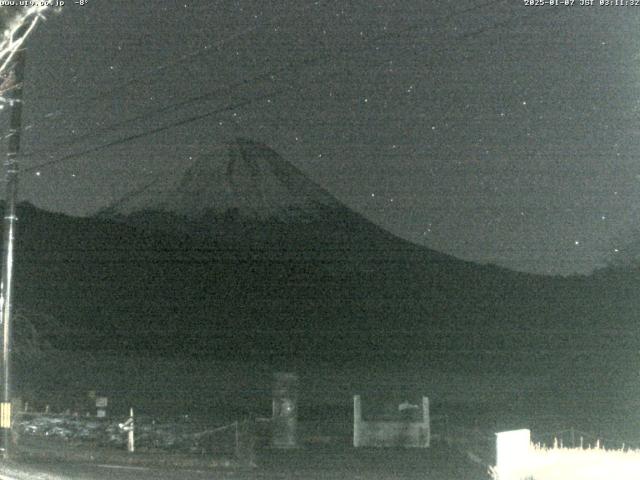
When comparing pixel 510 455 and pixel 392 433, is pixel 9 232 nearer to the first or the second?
pixel 510 455

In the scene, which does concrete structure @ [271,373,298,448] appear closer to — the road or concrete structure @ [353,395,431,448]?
the road

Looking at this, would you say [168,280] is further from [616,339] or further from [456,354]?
[616,339]

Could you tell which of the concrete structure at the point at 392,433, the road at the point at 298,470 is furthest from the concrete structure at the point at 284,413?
the concrete structure at the point at 392,433

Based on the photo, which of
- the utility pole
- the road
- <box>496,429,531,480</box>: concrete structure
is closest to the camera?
<box>496,429,531,480</box>: concrete structure

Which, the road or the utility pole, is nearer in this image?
the road

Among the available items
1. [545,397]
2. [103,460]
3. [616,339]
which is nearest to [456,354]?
[616,339]

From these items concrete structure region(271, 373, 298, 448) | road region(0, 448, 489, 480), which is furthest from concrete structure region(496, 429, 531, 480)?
concrete structure region(271, 373, 298, 448)

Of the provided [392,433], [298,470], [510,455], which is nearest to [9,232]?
[298,470]

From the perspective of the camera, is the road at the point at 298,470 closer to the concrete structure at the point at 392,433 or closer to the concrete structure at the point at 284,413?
the concrete structure at the point at 284,413
